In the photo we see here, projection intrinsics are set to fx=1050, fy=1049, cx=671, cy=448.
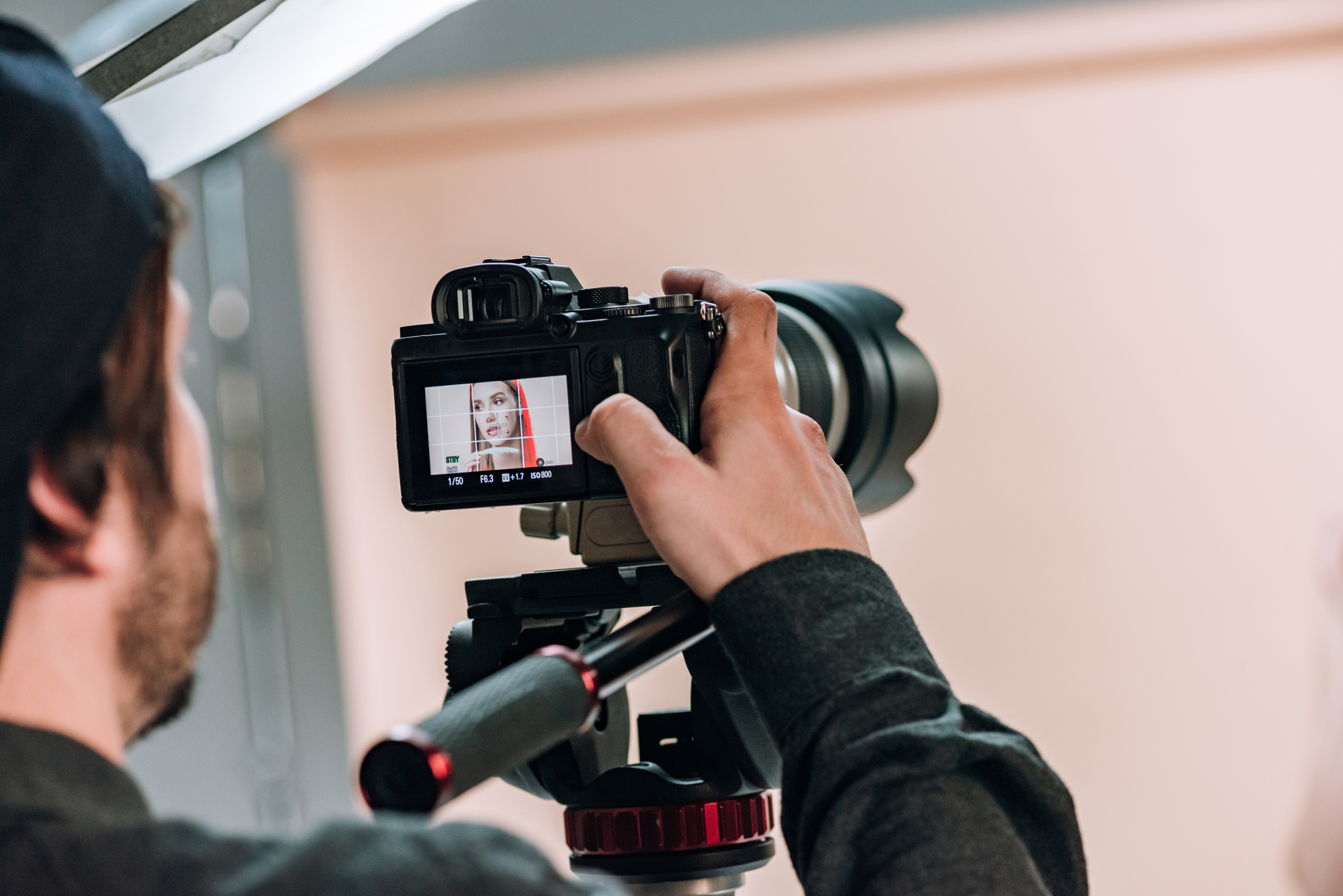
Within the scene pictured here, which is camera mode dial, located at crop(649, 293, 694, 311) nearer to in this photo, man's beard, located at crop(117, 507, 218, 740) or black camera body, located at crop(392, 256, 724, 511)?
black camera body, located at crop(392, 256, 724, 511)

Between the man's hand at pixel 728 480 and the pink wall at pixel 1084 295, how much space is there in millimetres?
1142

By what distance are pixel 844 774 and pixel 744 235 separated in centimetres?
132

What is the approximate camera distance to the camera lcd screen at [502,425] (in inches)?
21.1

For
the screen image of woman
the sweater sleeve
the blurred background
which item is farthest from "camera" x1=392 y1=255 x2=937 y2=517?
the blurred background

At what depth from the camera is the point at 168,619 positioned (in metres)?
0.42

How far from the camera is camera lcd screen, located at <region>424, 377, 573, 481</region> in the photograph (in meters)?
0.54

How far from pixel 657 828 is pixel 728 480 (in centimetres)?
20

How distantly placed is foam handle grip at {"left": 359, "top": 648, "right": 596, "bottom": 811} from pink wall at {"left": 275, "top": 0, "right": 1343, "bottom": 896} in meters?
1.23

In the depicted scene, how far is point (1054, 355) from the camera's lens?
160cm

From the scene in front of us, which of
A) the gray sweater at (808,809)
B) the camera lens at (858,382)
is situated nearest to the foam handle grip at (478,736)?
the gray sweater at (808,809)

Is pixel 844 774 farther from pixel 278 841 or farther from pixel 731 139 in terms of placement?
pixel 731 139

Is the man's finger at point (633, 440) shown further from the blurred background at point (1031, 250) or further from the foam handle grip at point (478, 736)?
A: the blurred background at point (1031, 250)

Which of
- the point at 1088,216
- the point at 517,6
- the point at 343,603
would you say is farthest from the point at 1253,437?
the point at 343,603

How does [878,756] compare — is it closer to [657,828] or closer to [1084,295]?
[657,828]
